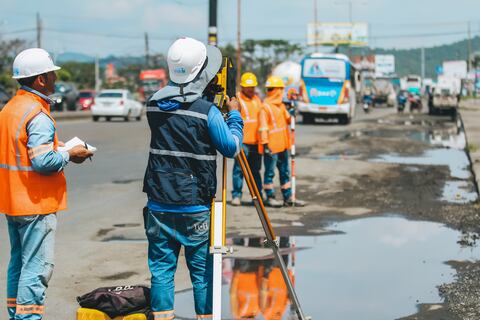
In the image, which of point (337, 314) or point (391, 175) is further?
point (391, 175)

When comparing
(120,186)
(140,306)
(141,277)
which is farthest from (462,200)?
(140,306)

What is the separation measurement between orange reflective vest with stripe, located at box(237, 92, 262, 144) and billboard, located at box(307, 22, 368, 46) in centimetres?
11063

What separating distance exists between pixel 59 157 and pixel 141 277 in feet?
8.76

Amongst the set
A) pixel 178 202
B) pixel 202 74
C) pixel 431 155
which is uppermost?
pixel 202 74

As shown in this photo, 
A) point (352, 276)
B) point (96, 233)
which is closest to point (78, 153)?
point (352, 276)

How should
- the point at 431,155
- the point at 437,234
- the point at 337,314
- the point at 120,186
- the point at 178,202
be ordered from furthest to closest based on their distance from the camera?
the point at 431,155
the point at 120,186
the point at 437,234
the point at 337,314
the point at 178,202

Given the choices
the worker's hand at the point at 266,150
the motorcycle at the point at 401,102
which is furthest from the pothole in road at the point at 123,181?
the motorcycle at the point at 401,102

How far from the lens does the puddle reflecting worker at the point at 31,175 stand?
5043 mm

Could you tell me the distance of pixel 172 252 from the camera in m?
5.07

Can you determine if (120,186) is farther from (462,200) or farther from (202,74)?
(202,74)

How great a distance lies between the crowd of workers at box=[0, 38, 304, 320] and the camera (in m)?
4.93

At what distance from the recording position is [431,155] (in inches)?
851

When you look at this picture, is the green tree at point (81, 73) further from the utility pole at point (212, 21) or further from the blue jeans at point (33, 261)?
the blue jeans at point (33, 261)

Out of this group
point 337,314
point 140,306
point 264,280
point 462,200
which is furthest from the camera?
point 462,200
